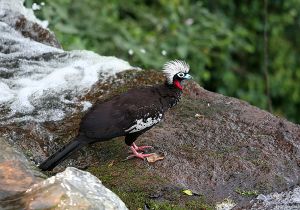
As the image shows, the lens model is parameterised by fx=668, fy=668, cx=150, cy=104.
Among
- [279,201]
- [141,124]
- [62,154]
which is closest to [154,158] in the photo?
[141,124]

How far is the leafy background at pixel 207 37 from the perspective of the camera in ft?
27.7

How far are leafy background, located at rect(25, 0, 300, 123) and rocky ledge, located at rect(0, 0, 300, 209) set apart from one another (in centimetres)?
175

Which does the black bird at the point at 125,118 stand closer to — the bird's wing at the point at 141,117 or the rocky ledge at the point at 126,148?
the bird's wing at the point at 141,117

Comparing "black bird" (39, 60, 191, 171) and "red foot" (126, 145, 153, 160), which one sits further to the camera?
"red foot" (126, 145, 153, 160)

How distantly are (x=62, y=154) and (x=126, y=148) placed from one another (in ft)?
2.19

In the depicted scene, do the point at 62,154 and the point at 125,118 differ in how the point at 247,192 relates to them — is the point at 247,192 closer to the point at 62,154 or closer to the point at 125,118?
the point at 125,118

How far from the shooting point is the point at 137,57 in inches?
327

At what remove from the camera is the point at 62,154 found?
4.66 metres

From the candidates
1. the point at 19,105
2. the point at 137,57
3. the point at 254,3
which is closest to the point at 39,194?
the point at 19,105

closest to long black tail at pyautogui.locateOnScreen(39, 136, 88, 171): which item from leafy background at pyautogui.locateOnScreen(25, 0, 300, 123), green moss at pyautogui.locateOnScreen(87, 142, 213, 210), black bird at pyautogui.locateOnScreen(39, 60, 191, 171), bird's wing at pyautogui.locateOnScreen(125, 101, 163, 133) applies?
black bird at pyautogui.locateOnScreen(39, 60, 191, 171)

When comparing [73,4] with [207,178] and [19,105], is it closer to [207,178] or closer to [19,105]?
[19,105]

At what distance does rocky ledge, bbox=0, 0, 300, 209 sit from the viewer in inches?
158

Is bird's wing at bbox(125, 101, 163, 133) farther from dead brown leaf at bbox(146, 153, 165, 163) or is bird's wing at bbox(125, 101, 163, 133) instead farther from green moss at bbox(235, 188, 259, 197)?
green moss at bbox(235, 188, 259, 197)

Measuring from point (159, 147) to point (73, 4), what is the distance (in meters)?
4.12
